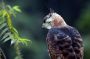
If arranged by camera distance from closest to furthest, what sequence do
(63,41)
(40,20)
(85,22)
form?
(63,41)
(85,22)
(40,20)

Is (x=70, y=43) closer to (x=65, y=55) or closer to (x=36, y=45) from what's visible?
(x=65, y=55)

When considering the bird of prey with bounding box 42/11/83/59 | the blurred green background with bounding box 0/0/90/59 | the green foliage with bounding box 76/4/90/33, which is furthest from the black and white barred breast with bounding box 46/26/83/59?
the green foliage with bounding box 76/4/90/33

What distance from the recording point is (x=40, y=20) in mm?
12016

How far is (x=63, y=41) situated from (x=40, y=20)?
8.55 m

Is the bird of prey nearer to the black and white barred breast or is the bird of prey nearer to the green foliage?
the black and white barred breast

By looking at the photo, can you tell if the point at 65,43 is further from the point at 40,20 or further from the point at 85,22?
the point at 40,20

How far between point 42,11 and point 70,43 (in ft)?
30.0

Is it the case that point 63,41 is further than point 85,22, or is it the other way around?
point 85,22

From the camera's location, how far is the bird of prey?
11.3 feet

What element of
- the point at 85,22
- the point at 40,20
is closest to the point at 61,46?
the point at 85,22

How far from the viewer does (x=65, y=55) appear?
→ 3.54 meters

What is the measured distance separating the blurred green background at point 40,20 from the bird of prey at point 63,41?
6.19 m

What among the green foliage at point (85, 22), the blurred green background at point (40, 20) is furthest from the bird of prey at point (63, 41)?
the green foliage at point (85, 22)

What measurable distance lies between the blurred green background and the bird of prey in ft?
20.3
